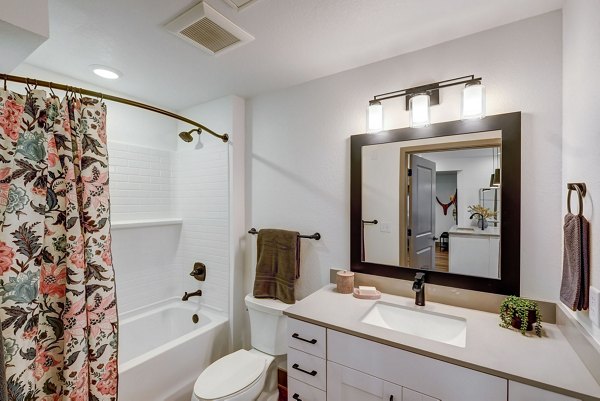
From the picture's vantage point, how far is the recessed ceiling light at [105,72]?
1888mm

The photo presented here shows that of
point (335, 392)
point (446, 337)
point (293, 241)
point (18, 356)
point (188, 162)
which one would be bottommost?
point (335, 392)

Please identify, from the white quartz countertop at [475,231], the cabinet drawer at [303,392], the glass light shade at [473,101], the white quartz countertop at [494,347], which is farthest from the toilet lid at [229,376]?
the glass light shade at [473,101]

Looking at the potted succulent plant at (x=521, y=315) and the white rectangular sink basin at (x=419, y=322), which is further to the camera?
the white rectangular sink basin at (x=419, y=322)

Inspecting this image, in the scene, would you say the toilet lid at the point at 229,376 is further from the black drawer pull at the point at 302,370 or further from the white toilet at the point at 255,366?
the black drawer pull at the point at 302,370

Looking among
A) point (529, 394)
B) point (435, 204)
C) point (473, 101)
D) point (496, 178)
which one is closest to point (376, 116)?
point (473, 101)

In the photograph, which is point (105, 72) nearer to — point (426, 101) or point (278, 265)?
point (278, 265)

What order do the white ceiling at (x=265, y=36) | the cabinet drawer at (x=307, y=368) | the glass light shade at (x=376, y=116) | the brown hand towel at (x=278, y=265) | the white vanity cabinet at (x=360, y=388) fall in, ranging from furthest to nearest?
the brown hand towel at (x=278, y=265) → the glass light shade at (x=376, y=116) → the cabinet drawer at (x=307, y=368) → the white ceiling at (x=265, y=36) → the white vanity cabinet at (x=360, y=388)

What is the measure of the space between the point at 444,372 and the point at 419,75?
5.17 ft

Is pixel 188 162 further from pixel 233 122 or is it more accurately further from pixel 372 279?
pixel 372 279

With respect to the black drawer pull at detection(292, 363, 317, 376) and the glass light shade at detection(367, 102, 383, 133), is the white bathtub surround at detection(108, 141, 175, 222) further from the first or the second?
the glass light shade at detection(367, 102, 383, 133)

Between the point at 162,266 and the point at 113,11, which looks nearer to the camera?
the point at 113,11

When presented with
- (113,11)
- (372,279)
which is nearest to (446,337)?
(372,279)

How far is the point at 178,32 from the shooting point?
4.80 ft

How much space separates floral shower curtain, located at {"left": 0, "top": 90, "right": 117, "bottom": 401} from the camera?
40.6 inches
